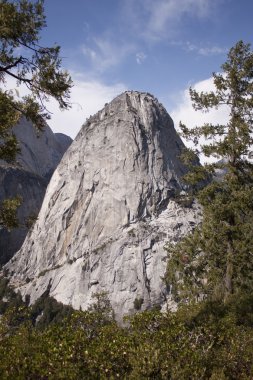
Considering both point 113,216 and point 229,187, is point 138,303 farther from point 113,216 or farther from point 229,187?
point 229,187

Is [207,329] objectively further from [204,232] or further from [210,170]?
[210,170]

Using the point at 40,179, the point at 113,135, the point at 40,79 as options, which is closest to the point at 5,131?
the point at 40,79

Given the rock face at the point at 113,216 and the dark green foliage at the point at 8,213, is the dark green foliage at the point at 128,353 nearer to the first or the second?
the dark green foliage at the point at 8,213

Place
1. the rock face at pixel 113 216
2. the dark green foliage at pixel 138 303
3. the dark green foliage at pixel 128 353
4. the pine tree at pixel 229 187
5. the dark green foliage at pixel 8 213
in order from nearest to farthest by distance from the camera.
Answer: the dark green foliage at pixel 128 353 < the dark green foliage at pixel 8 213 < the pine tree at pixel 229 187 < the dark green foliage at pixel 138 303 < the rock face at pixel 113 216

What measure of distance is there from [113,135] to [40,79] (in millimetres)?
125876

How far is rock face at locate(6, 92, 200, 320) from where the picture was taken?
10900cm

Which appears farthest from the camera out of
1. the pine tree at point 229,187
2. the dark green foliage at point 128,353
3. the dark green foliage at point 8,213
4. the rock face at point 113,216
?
the rock face at point 113,216

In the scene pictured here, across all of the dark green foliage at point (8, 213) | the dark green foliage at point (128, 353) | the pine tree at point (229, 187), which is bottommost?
the dark green foliage at point (128, 353)

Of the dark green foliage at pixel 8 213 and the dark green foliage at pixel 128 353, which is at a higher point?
the dark green foliage at pixel 8 213

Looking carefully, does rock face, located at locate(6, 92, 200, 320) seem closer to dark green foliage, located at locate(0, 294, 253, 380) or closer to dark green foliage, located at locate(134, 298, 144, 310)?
dark green foliage, located at locate(134, 298, 144, 310)

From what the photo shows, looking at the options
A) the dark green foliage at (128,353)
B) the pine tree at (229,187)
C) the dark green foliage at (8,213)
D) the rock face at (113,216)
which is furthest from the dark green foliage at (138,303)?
the dark green foliage at (128,353)

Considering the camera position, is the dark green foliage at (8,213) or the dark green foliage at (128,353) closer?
the dark green foliage at (128,353)

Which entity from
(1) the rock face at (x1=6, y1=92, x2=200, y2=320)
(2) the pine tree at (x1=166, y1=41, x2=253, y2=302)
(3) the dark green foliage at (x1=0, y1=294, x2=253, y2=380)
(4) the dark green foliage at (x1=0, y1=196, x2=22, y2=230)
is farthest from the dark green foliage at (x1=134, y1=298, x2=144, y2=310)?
(3) the dark green foliage at (x1=0, y1=294, x2=253, y2=380)

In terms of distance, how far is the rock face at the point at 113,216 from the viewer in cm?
10900
